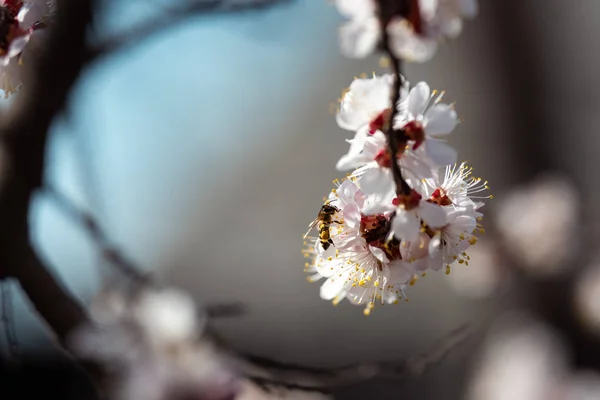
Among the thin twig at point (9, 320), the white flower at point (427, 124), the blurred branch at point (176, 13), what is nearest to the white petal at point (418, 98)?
the white flower at point (427, 124)

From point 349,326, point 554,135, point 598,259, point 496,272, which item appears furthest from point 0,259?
point 554,135

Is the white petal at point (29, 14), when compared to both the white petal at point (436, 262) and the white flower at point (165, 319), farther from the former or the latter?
the white flower at point (165, 319)

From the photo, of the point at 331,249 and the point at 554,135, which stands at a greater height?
the point at 554,135

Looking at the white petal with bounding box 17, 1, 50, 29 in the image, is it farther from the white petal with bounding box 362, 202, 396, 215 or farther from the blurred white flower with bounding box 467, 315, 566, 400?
the blurred white flower with bounding box 467, 315, 566, 400

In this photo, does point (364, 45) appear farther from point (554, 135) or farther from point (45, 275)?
point (554, 135)

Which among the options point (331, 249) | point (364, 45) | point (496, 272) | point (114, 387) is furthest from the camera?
point (496, 272)

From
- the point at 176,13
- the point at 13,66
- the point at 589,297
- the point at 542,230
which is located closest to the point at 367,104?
the point at 13,66

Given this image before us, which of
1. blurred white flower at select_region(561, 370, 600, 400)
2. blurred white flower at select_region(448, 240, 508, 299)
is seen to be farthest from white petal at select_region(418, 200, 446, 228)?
blurred white flower at select_region(448, 240, 508, 299)
